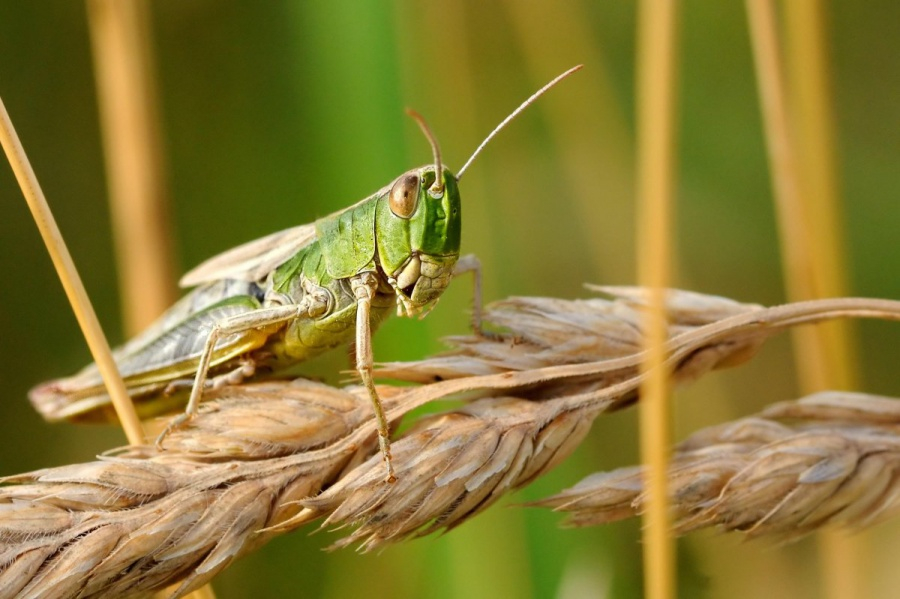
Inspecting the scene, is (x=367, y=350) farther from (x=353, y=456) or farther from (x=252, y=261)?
(x=252, y=261)

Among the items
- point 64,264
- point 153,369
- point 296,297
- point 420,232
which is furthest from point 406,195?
point 153,369

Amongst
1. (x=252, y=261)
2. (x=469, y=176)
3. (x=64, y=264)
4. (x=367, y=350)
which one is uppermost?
(x=469, y=176)

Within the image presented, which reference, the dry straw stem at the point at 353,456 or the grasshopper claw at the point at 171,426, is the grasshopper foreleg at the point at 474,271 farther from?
the grasshopper claw at the point at 171,426

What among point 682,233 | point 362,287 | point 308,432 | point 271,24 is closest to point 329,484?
point 308,432

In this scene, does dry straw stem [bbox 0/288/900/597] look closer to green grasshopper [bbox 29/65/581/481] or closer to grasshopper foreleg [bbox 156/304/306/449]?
grasshopper foreleg [bbox 156/304/306/449]

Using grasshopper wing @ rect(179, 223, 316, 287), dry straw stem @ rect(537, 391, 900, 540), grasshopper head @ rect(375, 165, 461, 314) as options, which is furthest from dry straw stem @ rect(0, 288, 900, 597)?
grasshopper wing @ rect(179, 223, 316, 287)

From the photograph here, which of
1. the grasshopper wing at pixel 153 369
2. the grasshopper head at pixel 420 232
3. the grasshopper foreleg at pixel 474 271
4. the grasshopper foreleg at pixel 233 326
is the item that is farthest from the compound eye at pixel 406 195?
the grasshopper wing at pixel 153 369
